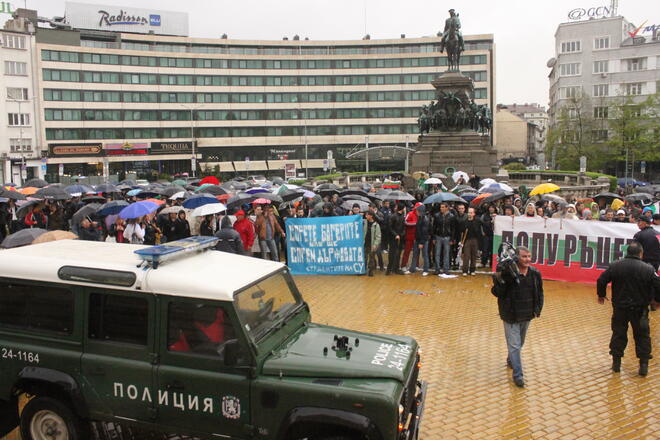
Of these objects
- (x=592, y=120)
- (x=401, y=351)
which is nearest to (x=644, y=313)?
(x=401, y=351)

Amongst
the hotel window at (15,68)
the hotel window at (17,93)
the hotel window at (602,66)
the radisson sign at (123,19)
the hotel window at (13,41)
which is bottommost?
the hotel window at (17,93)

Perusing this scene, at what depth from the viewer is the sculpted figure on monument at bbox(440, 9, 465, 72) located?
133ft

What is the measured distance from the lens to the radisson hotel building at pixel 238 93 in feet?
266

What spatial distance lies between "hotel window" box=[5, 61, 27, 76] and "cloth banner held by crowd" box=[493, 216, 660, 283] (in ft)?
233

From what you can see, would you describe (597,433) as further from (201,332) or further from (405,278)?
(405,278)

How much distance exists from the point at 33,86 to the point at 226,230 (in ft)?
236

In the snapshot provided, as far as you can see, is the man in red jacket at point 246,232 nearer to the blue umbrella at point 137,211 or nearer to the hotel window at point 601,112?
the blue umbrella at point 137,211

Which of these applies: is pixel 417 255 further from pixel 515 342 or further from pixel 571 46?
pixel 571 46

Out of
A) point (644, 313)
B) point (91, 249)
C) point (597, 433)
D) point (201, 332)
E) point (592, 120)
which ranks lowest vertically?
point (597, 433)

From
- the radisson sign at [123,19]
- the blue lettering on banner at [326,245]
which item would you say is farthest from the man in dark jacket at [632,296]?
the radisson sign at [123,19]

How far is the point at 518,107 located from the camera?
581 ft

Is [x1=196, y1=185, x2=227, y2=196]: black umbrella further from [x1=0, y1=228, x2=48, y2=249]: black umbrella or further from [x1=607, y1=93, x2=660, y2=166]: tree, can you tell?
[x1=607, y1=93, x2=660, y2=166]: tree

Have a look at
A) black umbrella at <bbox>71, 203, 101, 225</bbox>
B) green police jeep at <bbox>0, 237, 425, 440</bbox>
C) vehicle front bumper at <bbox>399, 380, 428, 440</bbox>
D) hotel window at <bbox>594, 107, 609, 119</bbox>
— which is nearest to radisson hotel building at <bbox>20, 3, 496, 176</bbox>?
hotel window at <bbox>594, 107, 609, 119</bbox>

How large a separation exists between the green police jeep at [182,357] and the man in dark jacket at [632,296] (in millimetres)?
3576
